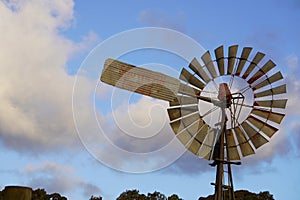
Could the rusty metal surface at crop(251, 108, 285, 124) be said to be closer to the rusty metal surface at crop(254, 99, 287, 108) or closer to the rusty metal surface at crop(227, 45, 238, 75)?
the rusty metal surface at crop(254, 99, 287, 108)

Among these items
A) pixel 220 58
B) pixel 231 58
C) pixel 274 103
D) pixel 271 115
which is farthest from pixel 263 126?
pixel 220 58

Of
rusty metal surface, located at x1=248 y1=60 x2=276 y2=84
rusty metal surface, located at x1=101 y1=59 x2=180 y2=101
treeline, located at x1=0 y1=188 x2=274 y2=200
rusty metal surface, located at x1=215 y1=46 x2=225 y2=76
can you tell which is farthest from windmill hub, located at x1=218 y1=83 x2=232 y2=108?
treeline, located at x1=0 y1=188 x2=274 y2=200

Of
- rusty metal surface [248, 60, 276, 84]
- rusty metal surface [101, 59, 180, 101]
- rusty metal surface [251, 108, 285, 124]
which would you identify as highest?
rusty metal surface [248, 60, 276, 84]

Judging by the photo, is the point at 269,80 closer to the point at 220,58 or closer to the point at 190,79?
the point at 220,58

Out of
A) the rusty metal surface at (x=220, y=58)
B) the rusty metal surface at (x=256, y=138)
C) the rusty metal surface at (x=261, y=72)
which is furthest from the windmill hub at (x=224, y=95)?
the rusty metal surface at (x=256, y=138)

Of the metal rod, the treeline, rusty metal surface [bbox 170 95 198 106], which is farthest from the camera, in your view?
the treeline

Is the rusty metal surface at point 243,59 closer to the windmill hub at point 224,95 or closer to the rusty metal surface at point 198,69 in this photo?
the windmill hub at point 224,95

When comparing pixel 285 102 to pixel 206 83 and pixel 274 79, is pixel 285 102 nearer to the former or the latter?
pixel 274 79

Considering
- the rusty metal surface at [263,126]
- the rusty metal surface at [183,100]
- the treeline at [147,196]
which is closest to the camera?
the rusty metal surface at [183,100]

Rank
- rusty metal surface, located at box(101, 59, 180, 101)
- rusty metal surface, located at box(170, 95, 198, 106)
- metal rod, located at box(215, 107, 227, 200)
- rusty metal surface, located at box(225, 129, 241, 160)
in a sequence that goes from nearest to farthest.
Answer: rusty metal surface, located at box(101, 59, 180, 101) < metal rod, located at box(215, 107, 227, 200) < rusty metal surface, located at box(170, 95, 198, 106) < rusty metal surface, located at box(225, 129, 241, 160)

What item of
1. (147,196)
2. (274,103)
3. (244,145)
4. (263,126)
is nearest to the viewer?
(244,145)

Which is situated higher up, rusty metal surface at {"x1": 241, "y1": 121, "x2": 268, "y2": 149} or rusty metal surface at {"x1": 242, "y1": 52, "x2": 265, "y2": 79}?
rusty metal surface at {"x1": 242, "y1": 52, "x2": 265, "y2": 79}

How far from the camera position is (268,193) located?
2611cm

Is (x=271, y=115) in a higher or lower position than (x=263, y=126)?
higher
